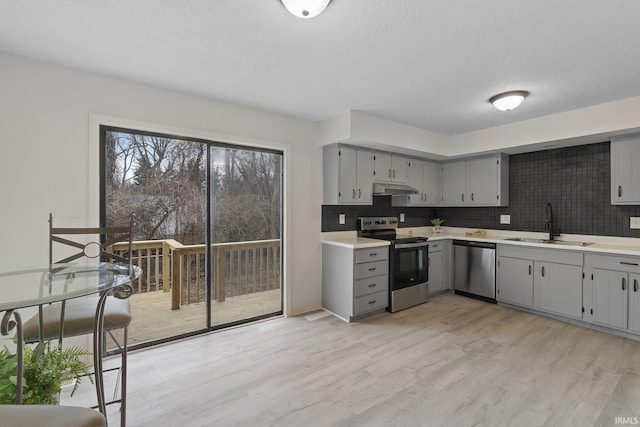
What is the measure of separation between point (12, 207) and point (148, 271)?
4.39 feet

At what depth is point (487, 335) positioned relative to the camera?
3.05m

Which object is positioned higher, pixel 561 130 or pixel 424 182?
pixel 561 130

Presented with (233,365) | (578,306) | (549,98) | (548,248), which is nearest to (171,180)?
(233,365)

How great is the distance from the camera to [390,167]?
420 cm

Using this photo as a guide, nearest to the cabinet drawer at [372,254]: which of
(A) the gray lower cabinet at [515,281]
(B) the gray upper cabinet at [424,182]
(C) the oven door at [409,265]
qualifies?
(C) the oven door at [409,265]

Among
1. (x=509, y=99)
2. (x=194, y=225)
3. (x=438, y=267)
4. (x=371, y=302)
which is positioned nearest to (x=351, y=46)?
(x=509, y=99)

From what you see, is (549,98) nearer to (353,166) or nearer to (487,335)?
(353,166)

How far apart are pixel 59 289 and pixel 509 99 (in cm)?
357

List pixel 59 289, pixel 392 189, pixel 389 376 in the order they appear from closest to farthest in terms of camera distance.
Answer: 1. pixel 59 289
2. pixel 389 376
3. pixel 392 189

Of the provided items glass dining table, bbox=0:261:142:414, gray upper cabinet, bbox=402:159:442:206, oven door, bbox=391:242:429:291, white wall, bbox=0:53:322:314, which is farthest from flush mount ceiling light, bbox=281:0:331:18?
gray upper cabinet, bbox=402:159:442:206

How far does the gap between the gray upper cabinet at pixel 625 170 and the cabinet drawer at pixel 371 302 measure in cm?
275

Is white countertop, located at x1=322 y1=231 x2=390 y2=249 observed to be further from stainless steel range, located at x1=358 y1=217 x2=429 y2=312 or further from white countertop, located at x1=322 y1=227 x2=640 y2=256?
stainless steel range, located at x1=358 y1=217 x2=429 y2=312

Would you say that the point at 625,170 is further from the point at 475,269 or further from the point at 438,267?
the point at 438,267
